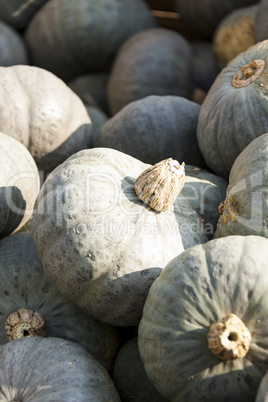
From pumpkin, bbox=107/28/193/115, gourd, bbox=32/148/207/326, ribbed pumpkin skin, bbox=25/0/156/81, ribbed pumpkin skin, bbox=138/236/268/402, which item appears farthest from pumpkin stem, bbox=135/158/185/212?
ribbed pumpkin skin, bbox=25/0/156/81

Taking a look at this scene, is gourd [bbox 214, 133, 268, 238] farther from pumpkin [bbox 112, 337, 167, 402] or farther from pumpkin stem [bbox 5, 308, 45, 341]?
pumpkin stem [bbox 5, 308, 45, 341]

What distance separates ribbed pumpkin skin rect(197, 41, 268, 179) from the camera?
2.21 m

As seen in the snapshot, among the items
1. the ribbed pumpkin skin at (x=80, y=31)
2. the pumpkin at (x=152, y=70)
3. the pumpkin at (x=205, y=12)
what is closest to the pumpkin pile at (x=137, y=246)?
the pumpkin at (x=152, y=70)

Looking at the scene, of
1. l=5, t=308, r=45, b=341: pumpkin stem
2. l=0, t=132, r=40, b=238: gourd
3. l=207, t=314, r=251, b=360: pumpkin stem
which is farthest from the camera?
l=0, t=132, r=40, b=238: gourd

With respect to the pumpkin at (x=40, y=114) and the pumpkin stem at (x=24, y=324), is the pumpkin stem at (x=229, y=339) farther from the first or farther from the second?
the pumpkin at (x=40, y=114)

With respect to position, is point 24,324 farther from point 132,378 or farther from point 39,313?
point 132,378

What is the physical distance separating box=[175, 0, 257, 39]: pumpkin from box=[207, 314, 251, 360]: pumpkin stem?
131 inches

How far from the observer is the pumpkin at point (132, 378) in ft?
6.42

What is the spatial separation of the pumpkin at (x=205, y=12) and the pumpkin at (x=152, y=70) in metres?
0.49

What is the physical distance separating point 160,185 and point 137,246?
248mm

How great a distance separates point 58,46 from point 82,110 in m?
1.38

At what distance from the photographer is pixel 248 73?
2279 mm

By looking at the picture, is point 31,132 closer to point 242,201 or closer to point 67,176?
point 67,176

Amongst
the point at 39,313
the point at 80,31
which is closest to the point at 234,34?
the point at 80,31
